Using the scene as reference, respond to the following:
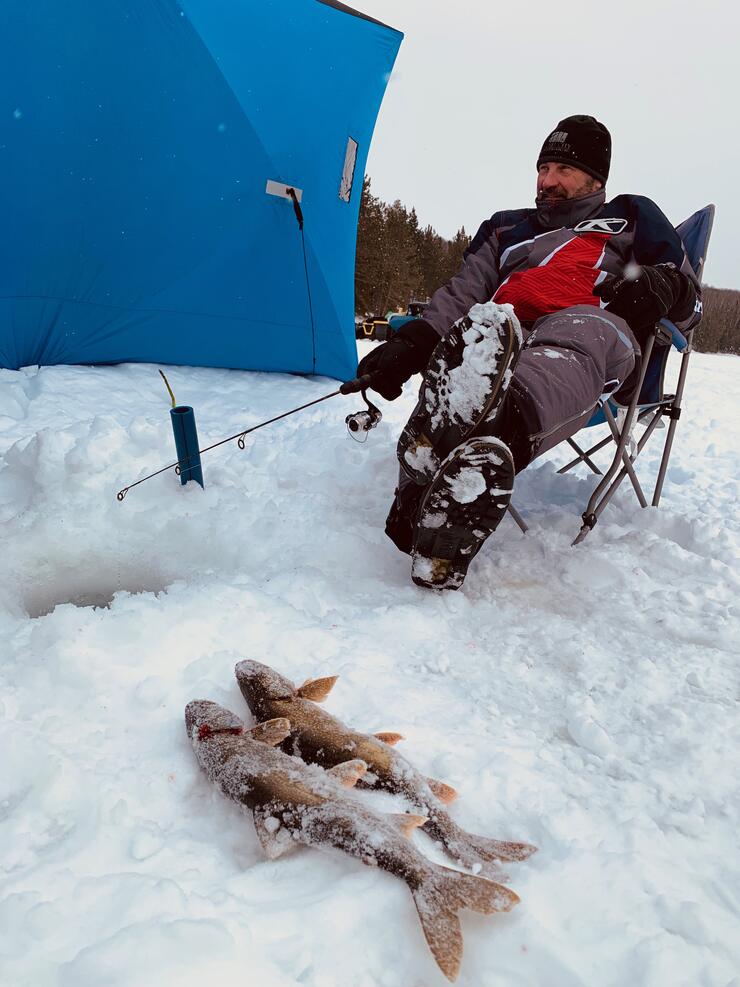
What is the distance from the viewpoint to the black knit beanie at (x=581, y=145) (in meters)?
2.87

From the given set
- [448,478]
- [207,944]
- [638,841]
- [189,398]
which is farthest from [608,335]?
[189,398]

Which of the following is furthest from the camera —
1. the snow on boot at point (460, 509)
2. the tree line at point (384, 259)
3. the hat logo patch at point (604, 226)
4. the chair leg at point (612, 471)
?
the tree line at point (384, 259)

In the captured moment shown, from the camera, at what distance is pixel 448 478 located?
2.00m

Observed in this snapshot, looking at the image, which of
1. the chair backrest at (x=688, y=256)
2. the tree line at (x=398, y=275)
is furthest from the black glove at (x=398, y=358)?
the tree line at (x=398, y=275)

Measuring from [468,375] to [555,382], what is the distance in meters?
0.37

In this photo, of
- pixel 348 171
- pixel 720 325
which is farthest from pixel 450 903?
pixel 720 325

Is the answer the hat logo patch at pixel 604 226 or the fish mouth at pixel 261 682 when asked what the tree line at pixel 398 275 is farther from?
the fish mouth at pixel 261 682

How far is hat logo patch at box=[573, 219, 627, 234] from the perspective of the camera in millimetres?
2838

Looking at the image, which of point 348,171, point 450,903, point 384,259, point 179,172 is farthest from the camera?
point 384,259

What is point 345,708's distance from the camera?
1.67 meters

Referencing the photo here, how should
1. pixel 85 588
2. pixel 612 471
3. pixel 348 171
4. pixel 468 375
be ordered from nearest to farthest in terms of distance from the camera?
1. pixel 468 375
2. pixel 85 588
3. pixel 612 471
4. pixel 348 171

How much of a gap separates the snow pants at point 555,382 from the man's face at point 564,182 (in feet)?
2.53

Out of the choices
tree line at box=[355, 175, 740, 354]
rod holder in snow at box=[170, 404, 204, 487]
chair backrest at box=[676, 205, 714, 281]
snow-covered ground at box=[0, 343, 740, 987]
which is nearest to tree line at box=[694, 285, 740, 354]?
tree line at box=[355, 175, 740, 354]

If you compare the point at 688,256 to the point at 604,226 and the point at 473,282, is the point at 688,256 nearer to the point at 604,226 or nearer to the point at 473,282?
the point at 604,226
